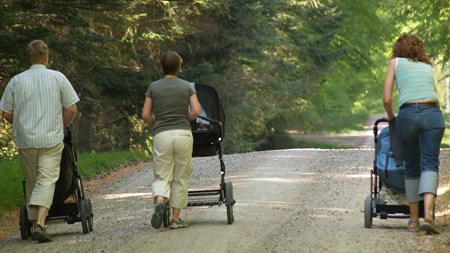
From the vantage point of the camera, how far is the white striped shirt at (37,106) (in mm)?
9461

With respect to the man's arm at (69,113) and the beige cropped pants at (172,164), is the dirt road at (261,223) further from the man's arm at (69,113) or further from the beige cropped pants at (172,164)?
the man's arm at (69,113)

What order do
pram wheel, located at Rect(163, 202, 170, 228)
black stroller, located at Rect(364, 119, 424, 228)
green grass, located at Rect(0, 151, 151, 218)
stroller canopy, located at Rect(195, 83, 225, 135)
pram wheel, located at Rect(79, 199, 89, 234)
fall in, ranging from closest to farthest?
black stroller, located at Rect(364, 119, 424, 228) < pram wheel, located at Rect(163, 202, 170, 228) < pram wheel, located at Rect(79, 199, 89, 234) < stroller canopy, located at Rect(195, 83, 225, 135) < green grass, located at Rect(0, 151, 151, 218)

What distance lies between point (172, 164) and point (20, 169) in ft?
27.7

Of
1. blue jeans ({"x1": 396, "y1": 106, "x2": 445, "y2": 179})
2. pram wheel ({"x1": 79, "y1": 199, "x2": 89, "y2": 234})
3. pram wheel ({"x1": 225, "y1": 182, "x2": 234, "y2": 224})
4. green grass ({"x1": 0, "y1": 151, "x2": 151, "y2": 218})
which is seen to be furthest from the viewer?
green grass ({"x1": 0, "y1": 151, "x2": 151, "y2": 218})

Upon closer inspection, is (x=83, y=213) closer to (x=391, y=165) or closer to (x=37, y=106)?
(x=37, y=106)

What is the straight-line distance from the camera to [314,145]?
47.0 meters

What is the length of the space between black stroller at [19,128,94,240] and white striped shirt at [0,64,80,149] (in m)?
0.35

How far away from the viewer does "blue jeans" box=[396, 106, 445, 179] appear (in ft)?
29.4

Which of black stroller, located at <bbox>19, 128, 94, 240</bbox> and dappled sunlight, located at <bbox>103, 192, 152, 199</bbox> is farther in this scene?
dappled sunlight, located at <bbox>103, 192, 152, 199</bbox>

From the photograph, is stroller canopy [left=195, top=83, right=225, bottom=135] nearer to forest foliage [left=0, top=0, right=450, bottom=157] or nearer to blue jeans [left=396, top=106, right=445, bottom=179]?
blue jeans [left=396, top=106, right=445, bottom=179]

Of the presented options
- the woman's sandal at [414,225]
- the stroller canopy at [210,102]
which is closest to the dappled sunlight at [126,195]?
the stroller canopy at [210,102]

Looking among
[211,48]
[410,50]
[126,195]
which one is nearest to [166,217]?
[410,50]

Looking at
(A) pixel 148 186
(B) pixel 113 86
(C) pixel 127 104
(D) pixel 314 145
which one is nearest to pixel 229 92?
(C) pixel 127 104

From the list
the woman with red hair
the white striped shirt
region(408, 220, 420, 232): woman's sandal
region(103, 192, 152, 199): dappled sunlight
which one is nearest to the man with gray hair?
the white striped shirt
